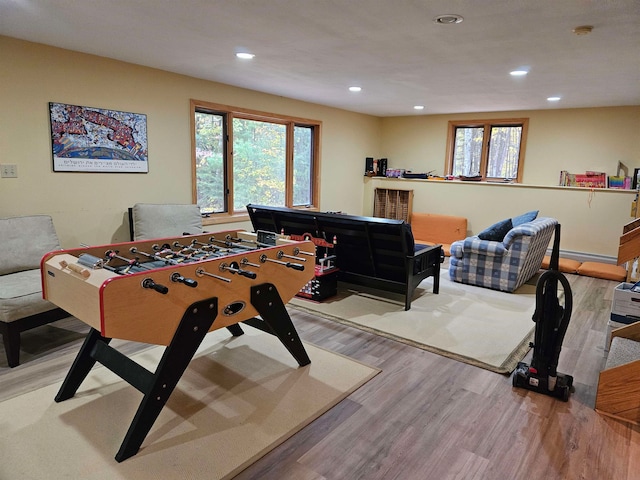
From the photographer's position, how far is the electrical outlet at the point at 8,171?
11.1ft

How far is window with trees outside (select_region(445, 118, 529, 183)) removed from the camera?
264 inches

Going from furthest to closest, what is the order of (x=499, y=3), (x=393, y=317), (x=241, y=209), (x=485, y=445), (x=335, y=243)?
(x=241, y=209) → (x=335, y=243) → (x=393, y=317) → (x=499, y=3) → (x=485, y=445)

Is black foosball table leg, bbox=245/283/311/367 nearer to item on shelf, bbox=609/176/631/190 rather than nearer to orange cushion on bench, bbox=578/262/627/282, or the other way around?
orange cushion on bench, bbox=578/262/627/282

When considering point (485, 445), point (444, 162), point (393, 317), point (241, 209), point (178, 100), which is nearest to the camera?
point (485, 445)

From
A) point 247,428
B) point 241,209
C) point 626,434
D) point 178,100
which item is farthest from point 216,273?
point 241,209

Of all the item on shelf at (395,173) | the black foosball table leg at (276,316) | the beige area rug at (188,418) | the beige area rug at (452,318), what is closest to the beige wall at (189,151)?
the item on shelf at (395,173)

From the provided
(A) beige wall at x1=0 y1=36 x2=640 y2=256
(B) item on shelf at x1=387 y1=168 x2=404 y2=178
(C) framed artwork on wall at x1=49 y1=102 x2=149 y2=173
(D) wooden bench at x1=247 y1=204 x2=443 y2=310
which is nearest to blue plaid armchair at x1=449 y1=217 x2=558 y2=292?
(D) wooden bench at x1=247 y1=204 x2=443 y2=310

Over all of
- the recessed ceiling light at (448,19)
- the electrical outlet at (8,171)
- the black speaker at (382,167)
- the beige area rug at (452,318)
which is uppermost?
the recessed ceiling light at (448,19)

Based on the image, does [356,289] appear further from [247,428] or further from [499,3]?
[499,3]

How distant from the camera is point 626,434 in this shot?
87.3 inches

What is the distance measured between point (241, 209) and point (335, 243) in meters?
1.93

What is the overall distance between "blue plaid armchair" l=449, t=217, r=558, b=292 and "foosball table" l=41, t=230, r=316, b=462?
2758 millimetres

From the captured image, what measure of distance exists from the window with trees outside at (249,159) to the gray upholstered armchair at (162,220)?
1.55 ft

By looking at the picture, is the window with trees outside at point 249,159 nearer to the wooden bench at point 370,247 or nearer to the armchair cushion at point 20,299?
the wooden bench at point 370,247
